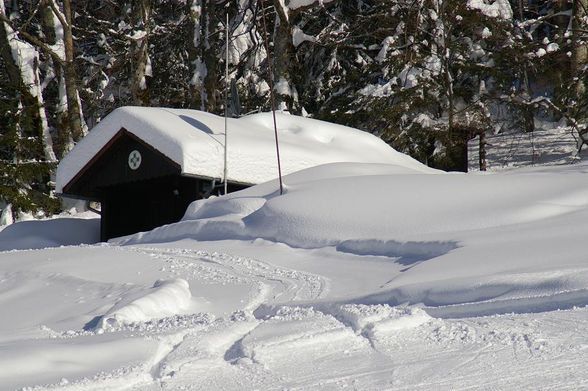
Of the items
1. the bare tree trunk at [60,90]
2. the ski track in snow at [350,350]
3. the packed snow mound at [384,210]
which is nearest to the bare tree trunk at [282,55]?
the bare tree trunk at [60,90]

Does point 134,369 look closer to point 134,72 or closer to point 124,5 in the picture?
point 134,72

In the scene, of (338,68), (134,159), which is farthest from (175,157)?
(338,68)

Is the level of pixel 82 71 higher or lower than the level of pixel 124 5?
lower

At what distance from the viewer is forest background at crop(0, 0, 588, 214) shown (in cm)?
2150

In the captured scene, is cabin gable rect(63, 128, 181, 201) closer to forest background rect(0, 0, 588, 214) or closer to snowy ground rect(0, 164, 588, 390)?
snowy ground rect(0, 164, 588, 390)

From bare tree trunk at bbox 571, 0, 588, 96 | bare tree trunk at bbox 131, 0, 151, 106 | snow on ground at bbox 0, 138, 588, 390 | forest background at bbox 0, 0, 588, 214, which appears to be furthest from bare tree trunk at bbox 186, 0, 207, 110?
snow on ground at bbox 0, 138, 588, 390

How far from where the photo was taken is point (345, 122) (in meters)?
24.2

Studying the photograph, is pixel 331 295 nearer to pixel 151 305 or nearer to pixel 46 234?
pixel 151 305

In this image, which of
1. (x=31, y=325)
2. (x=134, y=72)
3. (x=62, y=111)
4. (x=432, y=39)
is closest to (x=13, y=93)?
(x=62, y=111)

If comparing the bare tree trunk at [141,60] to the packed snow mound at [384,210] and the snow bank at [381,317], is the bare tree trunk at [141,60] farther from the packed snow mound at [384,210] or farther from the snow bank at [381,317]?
the snow bank at [381,317]

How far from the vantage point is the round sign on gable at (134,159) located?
16.2 m

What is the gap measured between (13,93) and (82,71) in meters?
4.87

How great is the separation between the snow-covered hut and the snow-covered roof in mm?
18

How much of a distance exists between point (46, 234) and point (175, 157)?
14.8 ft
